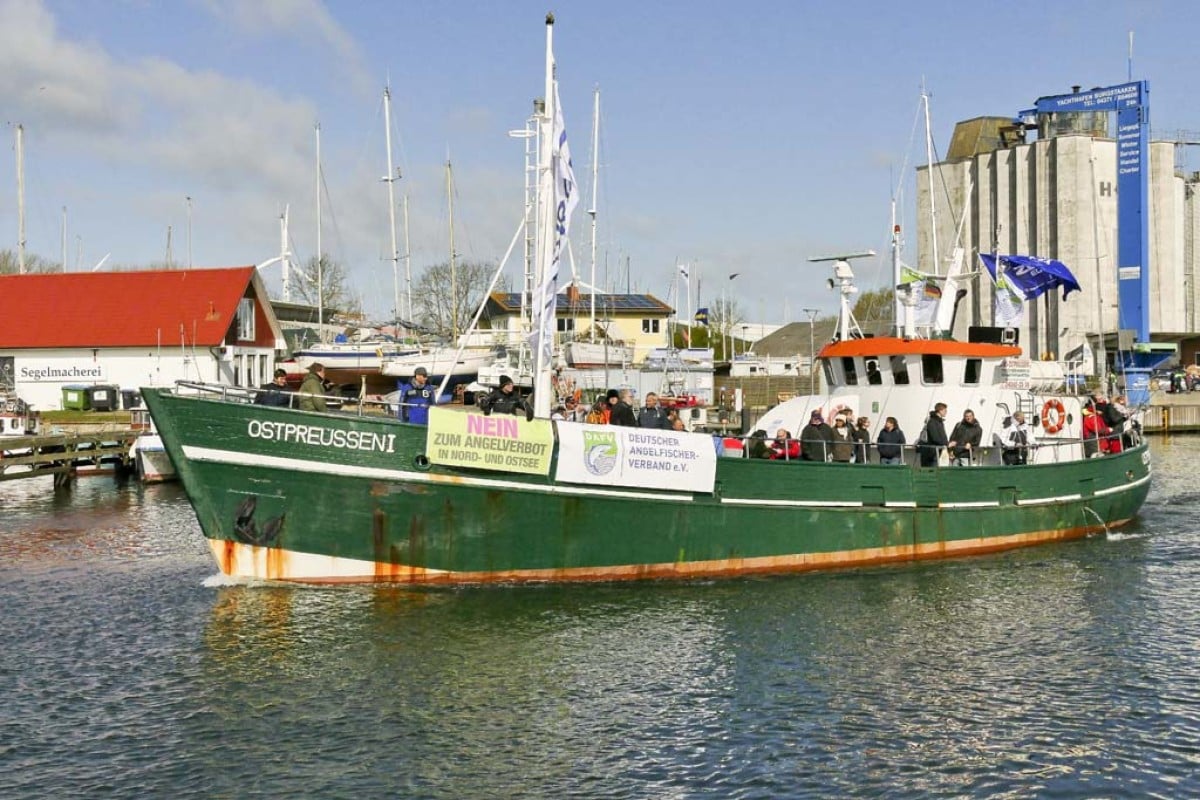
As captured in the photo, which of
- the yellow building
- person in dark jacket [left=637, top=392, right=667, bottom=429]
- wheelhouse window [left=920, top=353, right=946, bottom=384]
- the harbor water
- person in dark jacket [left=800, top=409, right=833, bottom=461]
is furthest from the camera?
the yellow building

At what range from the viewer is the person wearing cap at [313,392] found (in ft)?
52.8

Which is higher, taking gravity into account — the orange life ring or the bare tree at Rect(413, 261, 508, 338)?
the bare tree at Rect(413, 261, 508, 338)

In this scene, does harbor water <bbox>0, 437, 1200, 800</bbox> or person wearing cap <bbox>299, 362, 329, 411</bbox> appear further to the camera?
person wearing cap <bbox>299, 362, 329, 411</bbox>

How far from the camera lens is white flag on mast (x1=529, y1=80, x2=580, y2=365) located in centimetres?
1661

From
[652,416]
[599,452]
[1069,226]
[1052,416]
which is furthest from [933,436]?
[1069,226]

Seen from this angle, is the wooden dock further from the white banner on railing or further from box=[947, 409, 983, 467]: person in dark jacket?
box=[947, 409, 983, 467]: person in dark jacket

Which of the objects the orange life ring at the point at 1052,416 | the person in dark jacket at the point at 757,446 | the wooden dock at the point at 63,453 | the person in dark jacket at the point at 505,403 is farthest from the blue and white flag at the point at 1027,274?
the wooden dock at the point at 63,453

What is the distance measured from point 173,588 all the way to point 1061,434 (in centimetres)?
1657

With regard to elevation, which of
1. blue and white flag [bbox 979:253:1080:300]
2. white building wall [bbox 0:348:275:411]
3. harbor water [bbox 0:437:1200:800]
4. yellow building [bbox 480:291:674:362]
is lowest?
harbor water [bbox 0:437:1200:800]

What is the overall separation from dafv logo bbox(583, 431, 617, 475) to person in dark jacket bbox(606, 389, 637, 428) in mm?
1035

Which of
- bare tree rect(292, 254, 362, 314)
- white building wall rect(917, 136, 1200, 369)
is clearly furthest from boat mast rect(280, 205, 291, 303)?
white building wall rect(917, 136, 1200, 369)

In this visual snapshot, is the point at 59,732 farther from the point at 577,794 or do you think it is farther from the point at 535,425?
the point at 535,425

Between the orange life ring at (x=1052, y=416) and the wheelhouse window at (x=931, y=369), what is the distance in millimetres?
3025

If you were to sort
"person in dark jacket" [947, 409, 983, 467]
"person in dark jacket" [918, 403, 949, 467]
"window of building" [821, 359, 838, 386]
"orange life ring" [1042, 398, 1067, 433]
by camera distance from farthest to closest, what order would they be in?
"orange life ring" [1042, 398, 1067, 433] < "window of building" [821, 359, 838, 386] < "person in dark jacket" [947, 409, 983, 467] < "person in dark jacket" [918, 403, 949, 467]
